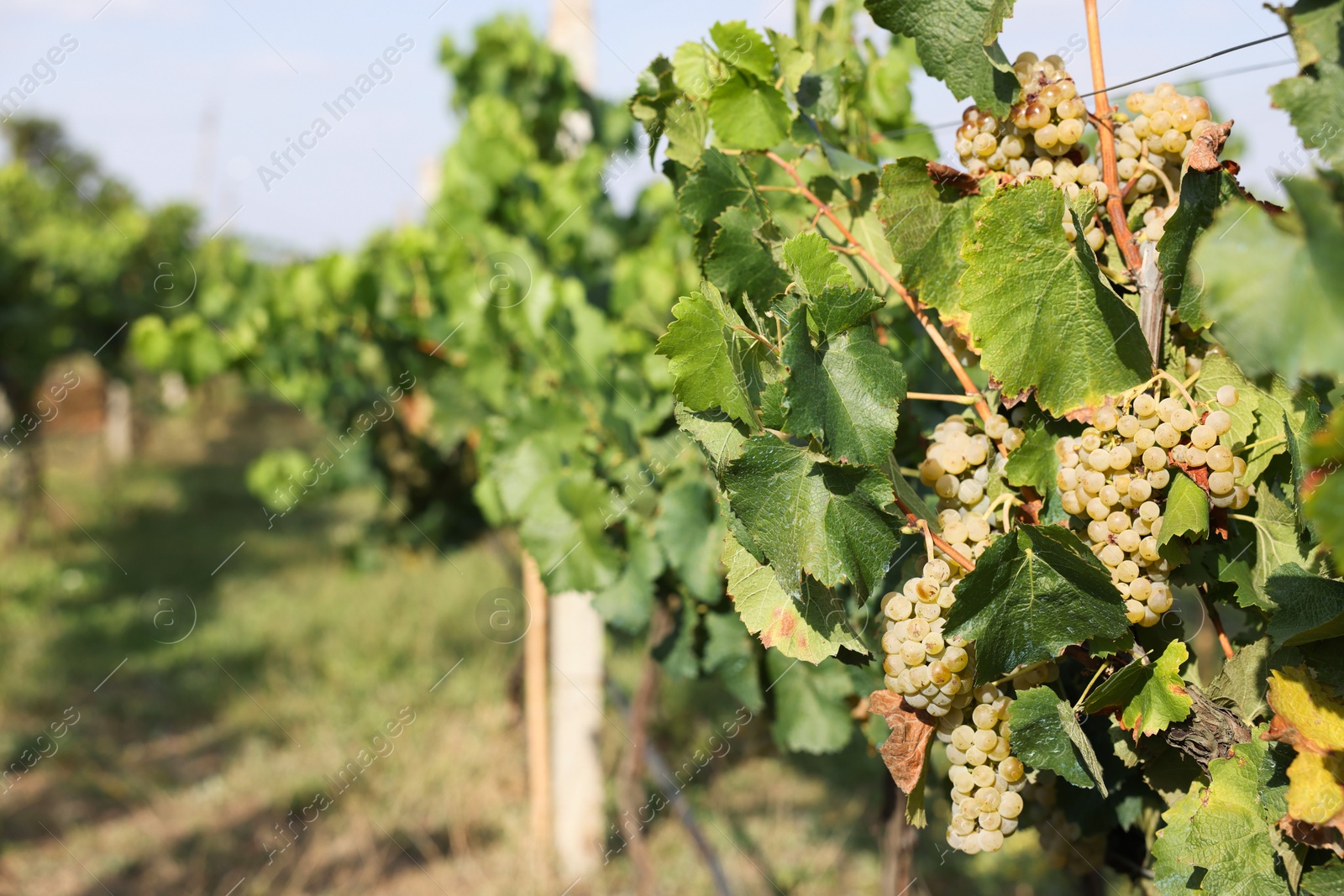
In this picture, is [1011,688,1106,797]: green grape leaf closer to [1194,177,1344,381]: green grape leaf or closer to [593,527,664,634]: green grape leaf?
[1194,177,1344,381]: green grape leaf

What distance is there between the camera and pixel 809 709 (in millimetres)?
1401

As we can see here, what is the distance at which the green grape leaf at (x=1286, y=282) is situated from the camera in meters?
0.40

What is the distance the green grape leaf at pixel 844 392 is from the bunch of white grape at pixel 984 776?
233 mm

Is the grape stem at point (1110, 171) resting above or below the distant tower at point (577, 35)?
below

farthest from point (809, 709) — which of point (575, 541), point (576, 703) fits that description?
point (576, 703)

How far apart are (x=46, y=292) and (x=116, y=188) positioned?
7692 millimetres

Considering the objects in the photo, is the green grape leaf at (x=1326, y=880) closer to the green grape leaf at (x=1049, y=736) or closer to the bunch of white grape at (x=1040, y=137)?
the green grape leaf at (x=1049, y=736)

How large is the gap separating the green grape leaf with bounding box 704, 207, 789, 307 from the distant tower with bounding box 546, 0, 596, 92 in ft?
8.55

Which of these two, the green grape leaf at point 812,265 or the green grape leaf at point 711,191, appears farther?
the green grape leaf at point 711,191

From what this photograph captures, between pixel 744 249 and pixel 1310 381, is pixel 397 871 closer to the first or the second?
pixel 744 249

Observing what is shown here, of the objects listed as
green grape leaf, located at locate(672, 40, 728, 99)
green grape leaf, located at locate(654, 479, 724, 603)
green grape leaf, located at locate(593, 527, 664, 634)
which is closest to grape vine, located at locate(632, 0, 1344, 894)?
green grape leaf, located at locate(672, 40, 728, 99)

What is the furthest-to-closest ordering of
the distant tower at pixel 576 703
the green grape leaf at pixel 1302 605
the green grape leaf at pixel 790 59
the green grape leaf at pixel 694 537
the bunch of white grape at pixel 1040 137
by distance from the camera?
the distant tower at pixel 576 703, the green grape leaf at pixel 694 537, the green grape leaf at pixel 790 59, the bunch of white grape at pixel 1040 137, the green grape leaf at pixel 1302 605

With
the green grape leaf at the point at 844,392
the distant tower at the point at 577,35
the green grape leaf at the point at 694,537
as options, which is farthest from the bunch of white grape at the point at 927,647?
the distant tower at the point at 577,35

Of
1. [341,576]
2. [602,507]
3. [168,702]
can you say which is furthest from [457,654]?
[602,507]
